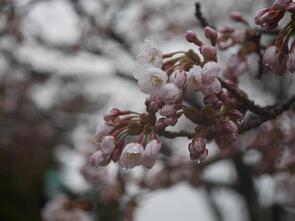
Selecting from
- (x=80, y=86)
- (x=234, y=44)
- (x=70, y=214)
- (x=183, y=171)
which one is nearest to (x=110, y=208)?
(x=70, y=214)

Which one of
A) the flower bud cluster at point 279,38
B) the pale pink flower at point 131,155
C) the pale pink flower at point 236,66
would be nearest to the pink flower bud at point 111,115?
the pale pink flower at point 131,155

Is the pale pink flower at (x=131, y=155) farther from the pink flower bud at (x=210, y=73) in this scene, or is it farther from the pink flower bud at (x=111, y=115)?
the pink flower bud at (x=210, y=73)

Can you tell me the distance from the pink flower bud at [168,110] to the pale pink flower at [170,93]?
0.03m

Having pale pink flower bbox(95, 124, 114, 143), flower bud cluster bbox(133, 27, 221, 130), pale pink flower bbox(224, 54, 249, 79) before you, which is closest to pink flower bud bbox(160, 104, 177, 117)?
flower bud cluster bbox(133, 27, 221, 130)

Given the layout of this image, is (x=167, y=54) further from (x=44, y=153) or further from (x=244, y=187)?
(x=44, y=153)

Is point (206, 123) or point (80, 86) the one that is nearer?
point (206, 123)

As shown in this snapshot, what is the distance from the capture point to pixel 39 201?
11062mm

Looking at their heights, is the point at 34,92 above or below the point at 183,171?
above

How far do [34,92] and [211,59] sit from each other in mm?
6867

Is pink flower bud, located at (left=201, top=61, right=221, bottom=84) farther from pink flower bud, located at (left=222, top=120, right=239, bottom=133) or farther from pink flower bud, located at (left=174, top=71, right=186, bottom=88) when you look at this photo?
pink flower bud, located at (left=222, top=120, right=239, bottom=133)

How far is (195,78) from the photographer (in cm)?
124

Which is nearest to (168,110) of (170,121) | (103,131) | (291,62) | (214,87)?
(170,121)

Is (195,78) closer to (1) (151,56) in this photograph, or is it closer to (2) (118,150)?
(1) (151,56)

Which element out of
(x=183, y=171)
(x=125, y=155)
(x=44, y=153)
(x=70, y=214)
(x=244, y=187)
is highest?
(x=44, y=153)
